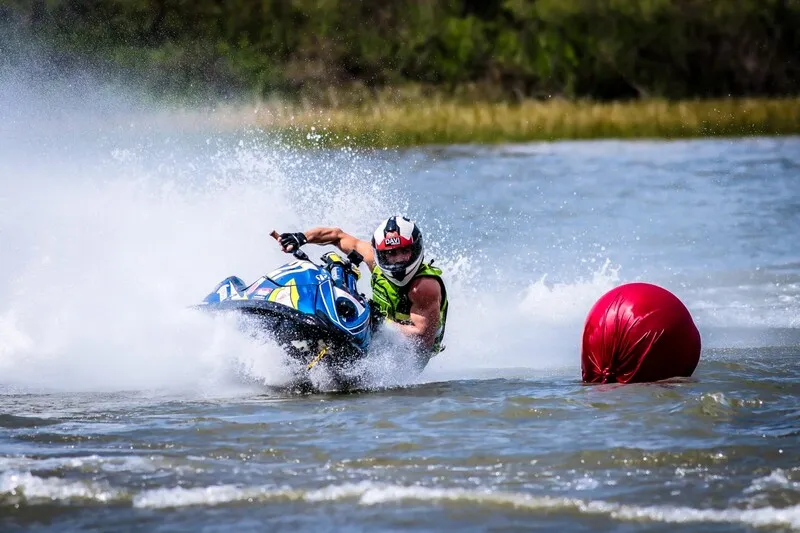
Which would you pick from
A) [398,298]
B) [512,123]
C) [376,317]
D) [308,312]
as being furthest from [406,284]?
[512,123]

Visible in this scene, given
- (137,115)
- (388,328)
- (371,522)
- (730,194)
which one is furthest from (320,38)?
(371,522)

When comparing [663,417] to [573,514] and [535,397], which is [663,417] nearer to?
[535,397]

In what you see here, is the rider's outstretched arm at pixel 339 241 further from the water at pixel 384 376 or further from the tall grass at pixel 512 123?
the tall grass at pixel 512 123

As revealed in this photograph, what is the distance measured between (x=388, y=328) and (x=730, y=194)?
1260 cm

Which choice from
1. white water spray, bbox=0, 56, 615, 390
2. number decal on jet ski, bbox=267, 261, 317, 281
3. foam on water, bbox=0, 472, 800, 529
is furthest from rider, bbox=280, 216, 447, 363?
foam on water, bbox=0, 472, 800, 529

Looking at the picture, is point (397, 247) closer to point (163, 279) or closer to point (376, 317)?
point (376, 317)

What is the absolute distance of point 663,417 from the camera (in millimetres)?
7672

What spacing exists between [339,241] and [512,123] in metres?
20.9

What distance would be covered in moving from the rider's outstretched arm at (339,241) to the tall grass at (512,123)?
1744cm

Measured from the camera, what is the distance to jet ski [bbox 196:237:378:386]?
8.57 meters

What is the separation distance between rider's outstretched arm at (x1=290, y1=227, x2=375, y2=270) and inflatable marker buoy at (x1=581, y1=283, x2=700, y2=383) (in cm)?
204

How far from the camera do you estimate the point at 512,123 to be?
30609 millimetres

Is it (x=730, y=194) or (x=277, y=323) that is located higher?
(x=730, y=194)

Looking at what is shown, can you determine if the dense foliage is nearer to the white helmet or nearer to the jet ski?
the white helmet
